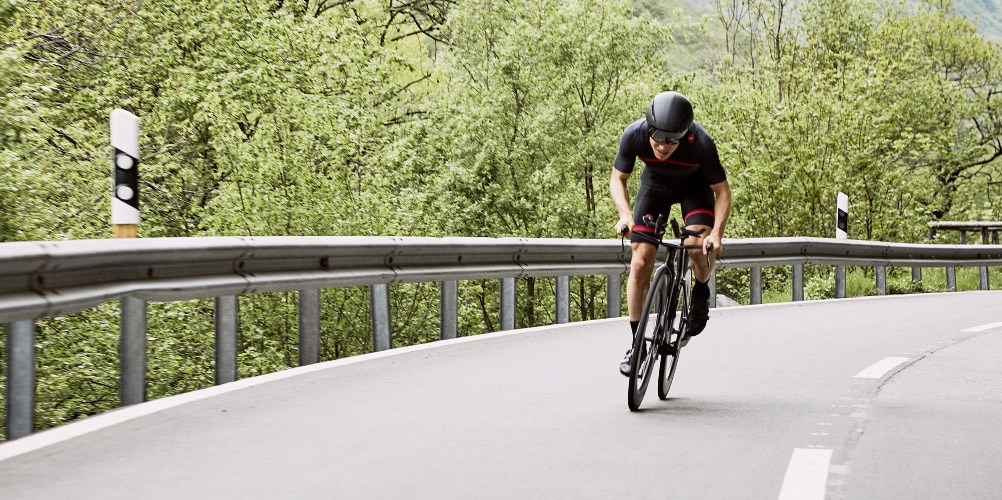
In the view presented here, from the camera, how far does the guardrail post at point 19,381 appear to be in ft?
18.4

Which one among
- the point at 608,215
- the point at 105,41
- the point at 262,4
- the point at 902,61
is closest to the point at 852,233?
Answer: the point at 608,215

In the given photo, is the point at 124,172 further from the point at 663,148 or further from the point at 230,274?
the point at 663,148

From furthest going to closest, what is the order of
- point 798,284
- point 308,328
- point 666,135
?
point 798,284, point 308,328, point 666,135

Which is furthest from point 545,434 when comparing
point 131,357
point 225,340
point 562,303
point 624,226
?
point 562,303

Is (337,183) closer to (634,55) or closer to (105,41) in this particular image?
(105,41)

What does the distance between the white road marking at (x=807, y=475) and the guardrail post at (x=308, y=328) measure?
13.1 feet

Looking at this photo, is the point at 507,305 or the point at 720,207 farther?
the point at 507,305

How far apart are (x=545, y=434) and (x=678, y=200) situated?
187 cm

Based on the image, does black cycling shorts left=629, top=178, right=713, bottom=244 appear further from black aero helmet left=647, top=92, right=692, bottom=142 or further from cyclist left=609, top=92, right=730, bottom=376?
black aero helmet left=647, top=92, right=692, bottom=142

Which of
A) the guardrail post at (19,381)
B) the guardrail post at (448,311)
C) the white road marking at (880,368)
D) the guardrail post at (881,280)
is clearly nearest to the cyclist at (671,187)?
the white road marking at (880,368)

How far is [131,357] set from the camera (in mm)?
6605

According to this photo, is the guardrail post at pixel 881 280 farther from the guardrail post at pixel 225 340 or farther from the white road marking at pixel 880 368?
the guardrail post at pixel 225 340

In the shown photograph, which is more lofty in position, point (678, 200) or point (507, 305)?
point (678, 200)

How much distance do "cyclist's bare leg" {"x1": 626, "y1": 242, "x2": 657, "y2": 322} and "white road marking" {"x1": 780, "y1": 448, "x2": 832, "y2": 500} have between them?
5.38 feet
